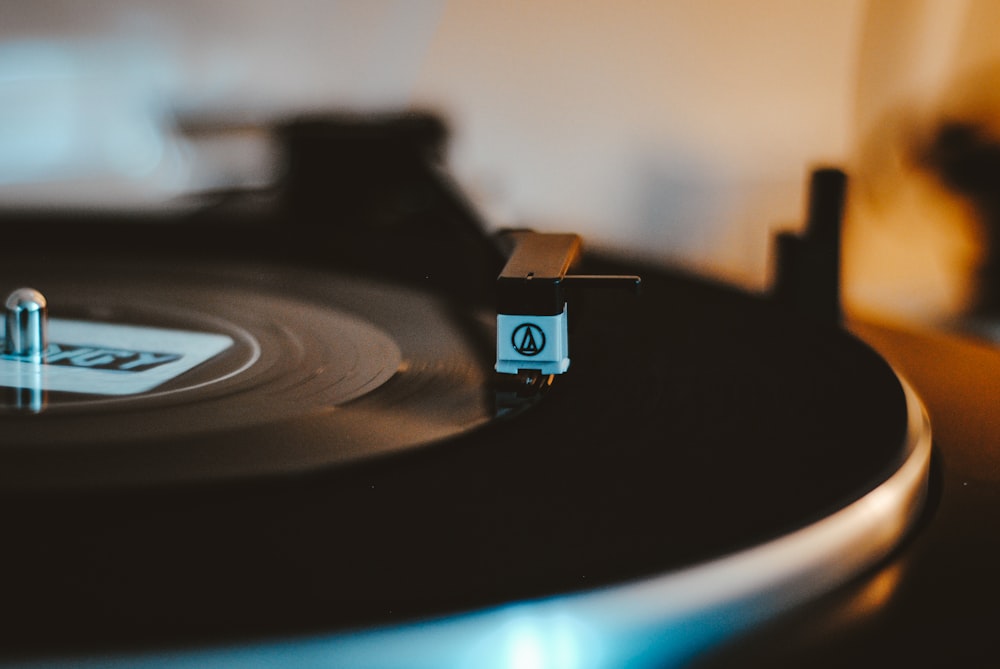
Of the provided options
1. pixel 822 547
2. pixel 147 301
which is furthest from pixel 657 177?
pixel 822 547

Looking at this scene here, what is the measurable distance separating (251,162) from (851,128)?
67 cm

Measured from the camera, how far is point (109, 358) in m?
0.64

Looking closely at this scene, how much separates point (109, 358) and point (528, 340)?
0.29 meters

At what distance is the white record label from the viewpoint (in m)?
0.59

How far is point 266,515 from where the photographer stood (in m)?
0.37

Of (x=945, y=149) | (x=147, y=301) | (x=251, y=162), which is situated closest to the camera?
(x=147, y=301)

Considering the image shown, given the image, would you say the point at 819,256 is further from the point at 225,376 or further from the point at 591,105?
the point at 591,105

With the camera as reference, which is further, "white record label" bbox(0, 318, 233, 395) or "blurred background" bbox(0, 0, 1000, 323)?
"blurred background" bbox(0, 0, 1000, 323)

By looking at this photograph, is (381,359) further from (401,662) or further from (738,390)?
(401,662)

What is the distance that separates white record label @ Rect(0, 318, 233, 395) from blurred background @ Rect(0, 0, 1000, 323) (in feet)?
1.48

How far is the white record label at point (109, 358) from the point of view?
586mm

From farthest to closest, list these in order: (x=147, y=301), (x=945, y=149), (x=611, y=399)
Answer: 1. (x=945, y=149)
2. (x=147, y=301)
3. (x=611, y=399)

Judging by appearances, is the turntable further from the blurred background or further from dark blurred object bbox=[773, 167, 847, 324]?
the blurred background

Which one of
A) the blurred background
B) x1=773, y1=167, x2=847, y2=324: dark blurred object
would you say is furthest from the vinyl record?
the blurred background
